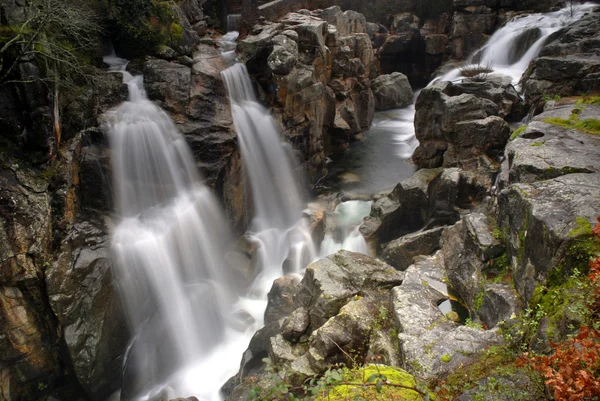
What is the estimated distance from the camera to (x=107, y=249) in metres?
9.55

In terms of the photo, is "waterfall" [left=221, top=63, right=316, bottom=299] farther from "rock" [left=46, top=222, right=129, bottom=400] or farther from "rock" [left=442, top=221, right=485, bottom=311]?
"rock" [left=442, top=221, right=485, bottom=311]

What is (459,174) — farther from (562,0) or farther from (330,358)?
(562,0)

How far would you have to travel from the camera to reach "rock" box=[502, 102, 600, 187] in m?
7.17

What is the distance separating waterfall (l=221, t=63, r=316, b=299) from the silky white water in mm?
11769

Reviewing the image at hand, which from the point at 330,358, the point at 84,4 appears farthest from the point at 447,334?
the point at 84,4

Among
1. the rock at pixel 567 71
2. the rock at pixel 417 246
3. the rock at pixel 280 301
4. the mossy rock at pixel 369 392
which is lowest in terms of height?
the rock at pixel 280 301

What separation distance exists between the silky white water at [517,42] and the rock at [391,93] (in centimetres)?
322

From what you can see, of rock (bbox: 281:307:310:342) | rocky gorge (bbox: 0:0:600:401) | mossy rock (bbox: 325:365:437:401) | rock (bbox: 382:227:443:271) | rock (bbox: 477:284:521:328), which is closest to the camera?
mossy rock (bbox: 325:365:437:401)

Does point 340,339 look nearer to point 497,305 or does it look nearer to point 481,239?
point 497,305

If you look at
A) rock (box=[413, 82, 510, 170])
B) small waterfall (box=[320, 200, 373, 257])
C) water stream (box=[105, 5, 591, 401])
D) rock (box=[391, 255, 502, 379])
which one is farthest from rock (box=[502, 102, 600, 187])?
water stream (box=[105, 5, 591, 401])

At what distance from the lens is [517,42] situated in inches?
850

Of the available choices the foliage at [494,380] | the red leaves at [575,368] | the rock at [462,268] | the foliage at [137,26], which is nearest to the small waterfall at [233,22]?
the foliage at [137,26]

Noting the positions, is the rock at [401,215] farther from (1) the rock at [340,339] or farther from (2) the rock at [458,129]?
(1) the rock at [340,339]

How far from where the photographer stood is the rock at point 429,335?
16.3 feet
